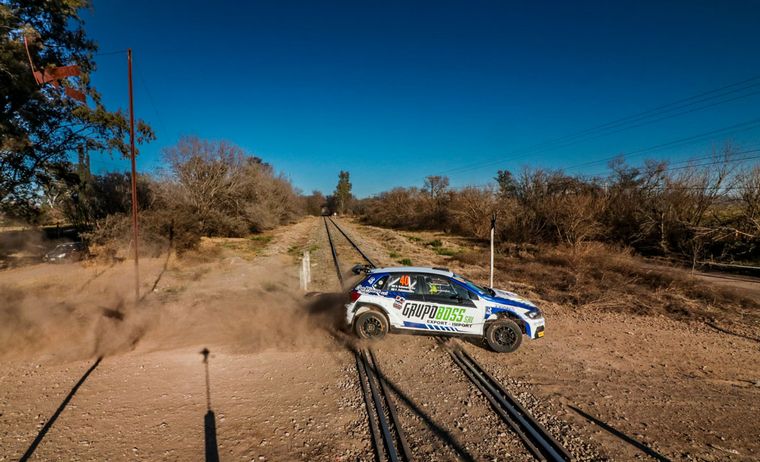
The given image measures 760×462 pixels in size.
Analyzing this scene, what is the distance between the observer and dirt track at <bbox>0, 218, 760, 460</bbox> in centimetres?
397

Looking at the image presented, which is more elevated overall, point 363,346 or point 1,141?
point 1,141

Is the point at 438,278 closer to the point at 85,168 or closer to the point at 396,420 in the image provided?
the point at 396,420

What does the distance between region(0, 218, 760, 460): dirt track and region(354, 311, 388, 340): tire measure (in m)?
0.34

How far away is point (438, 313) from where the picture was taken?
658 centimetres

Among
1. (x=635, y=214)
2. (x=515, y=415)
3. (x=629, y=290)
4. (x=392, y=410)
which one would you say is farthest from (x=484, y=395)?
(x=635, y=214)

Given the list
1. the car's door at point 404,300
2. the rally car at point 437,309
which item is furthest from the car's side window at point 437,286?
the car's door at point 404,300

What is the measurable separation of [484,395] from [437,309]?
6.28 ft

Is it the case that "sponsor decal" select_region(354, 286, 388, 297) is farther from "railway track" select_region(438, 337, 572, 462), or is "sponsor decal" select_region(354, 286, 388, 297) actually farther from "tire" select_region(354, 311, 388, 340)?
"railway track" select_region(438, 337, 572, 462)

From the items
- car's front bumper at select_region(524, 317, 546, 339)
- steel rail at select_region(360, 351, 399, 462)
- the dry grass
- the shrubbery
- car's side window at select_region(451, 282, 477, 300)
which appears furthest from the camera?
the shrubbery

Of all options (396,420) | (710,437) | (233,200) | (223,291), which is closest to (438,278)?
(396,420)

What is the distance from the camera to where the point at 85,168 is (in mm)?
16516

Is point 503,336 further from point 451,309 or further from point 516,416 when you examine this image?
point 516,416

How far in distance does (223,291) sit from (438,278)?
7.95 meters

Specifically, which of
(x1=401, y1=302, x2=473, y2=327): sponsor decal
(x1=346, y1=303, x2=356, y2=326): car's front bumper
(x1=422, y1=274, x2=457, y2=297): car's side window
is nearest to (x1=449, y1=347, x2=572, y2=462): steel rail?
(x1=401, y1=302, x2=473, y2=327): sponsor decal
